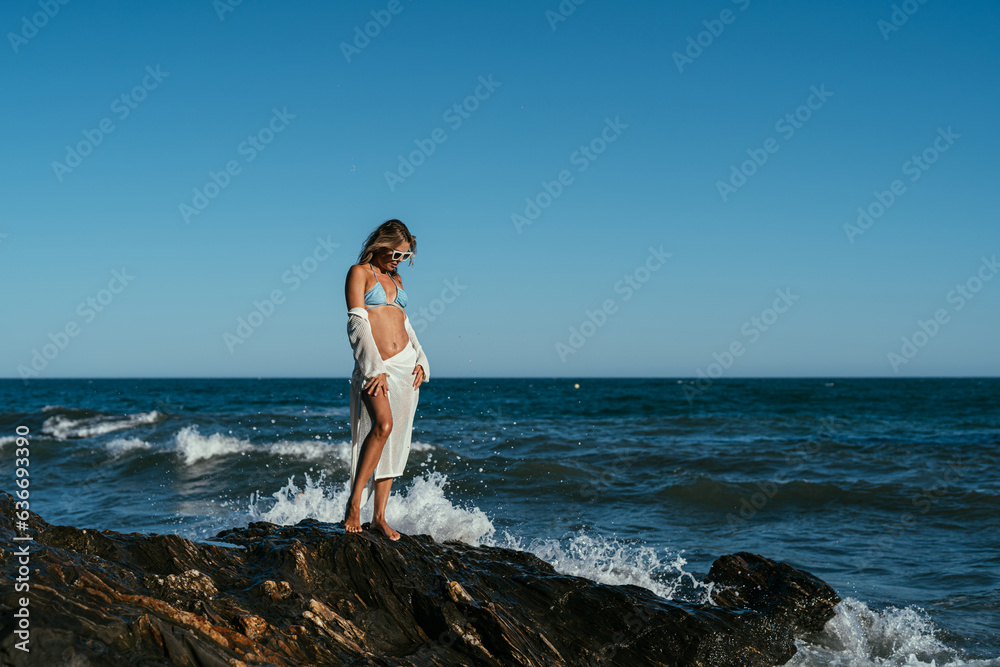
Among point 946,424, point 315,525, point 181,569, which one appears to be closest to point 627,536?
point 315,525

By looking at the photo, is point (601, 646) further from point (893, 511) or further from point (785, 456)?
point (785, 456)

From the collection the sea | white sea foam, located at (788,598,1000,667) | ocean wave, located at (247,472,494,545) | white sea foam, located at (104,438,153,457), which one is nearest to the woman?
ocean wave, located at (247,472,494,545)

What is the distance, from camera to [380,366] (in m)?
5.07

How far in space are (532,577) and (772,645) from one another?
63.9 inches

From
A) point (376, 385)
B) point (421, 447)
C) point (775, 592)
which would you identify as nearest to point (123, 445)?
point (421, 447)

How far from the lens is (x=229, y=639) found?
321 centimetres

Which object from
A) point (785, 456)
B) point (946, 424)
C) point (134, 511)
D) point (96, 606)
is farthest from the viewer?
point (946, 424)

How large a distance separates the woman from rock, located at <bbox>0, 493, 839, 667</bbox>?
0.50 meters

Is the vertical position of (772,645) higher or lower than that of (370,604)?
lower

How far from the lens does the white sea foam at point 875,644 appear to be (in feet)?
16.5

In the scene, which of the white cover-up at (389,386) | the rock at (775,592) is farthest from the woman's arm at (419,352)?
the rock at (775,592)

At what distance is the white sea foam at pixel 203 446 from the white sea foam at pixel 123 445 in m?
0.99

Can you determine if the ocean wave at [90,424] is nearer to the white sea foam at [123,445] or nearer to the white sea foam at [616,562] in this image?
the white sea foam at [123,445]

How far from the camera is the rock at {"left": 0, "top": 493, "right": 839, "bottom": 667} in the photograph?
297 cm
